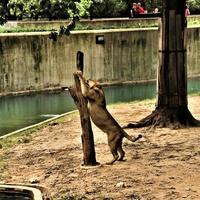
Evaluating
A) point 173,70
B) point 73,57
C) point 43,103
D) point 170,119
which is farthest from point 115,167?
point 73,57

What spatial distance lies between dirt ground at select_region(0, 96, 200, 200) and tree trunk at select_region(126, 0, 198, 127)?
34cm

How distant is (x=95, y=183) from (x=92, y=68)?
54.5ft

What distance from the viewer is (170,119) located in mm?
12539

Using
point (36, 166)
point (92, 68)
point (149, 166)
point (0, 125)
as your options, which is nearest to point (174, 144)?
point (149, 166)

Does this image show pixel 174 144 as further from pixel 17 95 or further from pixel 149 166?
pixel 17 95

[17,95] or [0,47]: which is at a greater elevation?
[0,47]

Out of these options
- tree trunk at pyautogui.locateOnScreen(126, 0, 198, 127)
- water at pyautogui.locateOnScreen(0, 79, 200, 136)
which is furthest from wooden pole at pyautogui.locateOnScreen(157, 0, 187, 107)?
water at pyautogui.locateOnScreen(0, 79, 200, 136)

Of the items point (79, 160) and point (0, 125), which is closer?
point (79, 160)

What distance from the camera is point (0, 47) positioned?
22578mm

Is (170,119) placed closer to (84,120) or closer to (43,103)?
(84,120)

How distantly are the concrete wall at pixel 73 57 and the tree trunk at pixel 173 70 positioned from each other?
1094 centimetres

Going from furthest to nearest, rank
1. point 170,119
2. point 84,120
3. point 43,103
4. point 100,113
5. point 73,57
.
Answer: point 73,57 < point 43,103 < point 170,119 < point 100,113 < point 84,120

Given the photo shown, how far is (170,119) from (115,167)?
3225mm

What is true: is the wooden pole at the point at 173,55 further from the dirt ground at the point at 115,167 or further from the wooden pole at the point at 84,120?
the wooden pole at the point at 84,120
